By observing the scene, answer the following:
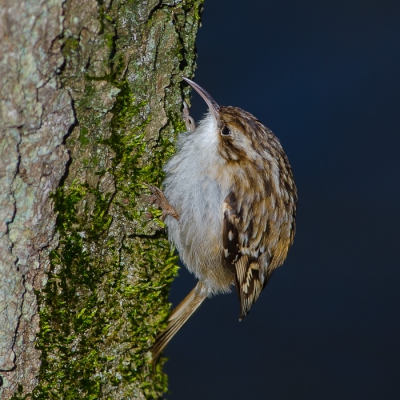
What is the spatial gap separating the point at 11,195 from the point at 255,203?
0.98 m

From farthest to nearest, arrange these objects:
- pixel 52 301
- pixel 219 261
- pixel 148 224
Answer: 1. pixel 219 261
2. pixel 148 224
3. pixel 52 301

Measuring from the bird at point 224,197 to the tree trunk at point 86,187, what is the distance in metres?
0.08

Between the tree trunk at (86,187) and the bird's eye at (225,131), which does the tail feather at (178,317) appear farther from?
the bird's eye at (225,131)

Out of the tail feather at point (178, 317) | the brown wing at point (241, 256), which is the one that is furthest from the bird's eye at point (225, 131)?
the tail feather at point (178, 317)

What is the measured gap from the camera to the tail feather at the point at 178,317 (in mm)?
1899

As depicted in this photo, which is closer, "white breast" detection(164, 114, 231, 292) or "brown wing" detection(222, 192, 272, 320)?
"white breast" detection(164, 114, 231, 292)

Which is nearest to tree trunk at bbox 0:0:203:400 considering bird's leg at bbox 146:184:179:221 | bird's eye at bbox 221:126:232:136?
bird's leg at bbox 146:184:179:221

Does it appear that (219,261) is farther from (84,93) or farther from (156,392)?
(84,93)

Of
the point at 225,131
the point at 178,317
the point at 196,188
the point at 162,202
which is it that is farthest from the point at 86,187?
the point at 178,317

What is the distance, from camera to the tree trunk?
1.28 m


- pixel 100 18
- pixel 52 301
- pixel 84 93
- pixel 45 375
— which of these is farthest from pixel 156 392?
pixel 100 18

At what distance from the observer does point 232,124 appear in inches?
77.6

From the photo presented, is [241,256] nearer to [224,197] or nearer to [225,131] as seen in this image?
[224,197]

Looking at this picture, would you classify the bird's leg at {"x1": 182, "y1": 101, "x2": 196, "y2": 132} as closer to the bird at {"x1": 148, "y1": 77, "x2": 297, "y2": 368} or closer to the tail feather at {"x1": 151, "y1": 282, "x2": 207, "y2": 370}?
the bird at {"x1": 148, "y1": 77, "x2": 297, "y2": 368}
